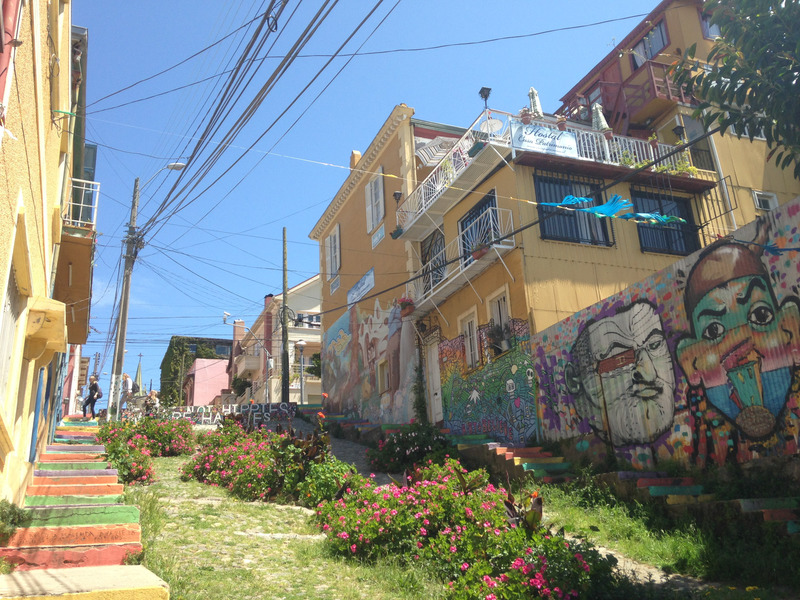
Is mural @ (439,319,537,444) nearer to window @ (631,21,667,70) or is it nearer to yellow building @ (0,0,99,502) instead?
yellow building @ (0,0,99,502)

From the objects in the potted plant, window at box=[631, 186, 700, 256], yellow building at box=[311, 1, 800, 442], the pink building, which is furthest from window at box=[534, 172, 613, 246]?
the pink building

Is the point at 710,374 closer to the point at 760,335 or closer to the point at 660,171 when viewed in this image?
the point at 760,335

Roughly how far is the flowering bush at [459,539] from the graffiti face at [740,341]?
395 centimetres

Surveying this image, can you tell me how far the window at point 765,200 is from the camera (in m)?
18.5

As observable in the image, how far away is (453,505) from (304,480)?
3965mm

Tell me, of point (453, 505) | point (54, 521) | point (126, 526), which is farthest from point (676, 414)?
point (54, 521)

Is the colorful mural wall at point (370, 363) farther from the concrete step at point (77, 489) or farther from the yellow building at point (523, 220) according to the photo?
the concrete step at point (77, 489)

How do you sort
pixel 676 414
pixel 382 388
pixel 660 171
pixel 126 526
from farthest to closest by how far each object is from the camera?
1. pixel 382 388
2. pixel 660 171
3. pixel 676 414
4. pixel 126 526

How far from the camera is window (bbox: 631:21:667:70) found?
20375mm

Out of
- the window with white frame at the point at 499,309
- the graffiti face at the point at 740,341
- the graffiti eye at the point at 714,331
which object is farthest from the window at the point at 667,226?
the graffiti eye at the point at 714,331

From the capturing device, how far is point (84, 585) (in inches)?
185

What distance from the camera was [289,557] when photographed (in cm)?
755

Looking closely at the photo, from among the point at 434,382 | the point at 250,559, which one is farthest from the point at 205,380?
the point at 250,559

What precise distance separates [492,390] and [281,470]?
597 centimetres
